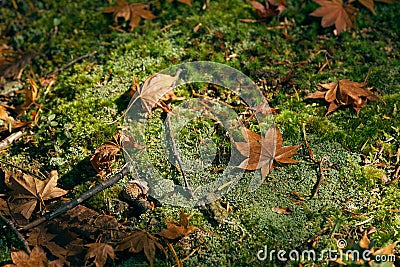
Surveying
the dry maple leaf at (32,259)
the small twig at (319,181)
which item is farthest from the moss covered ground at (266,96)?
the dry maple leaf at (32,259)

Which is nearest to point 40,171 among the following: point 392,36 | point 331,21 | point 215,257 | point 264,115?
point 215,257

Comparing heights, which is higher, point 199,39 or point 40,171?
point 199,39

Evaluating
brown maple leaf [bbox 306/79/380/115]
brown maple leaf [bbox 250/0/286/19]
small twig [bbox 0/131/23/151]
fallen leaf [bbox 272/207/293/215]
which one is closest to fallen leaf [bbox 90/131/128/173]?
small twig [bbox 0/131/23/151]

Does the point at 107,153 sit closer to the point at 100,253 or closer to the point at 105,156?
the point at 105,156

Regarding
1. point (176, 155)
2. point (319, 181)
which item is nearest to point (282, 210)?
point (319, 181)

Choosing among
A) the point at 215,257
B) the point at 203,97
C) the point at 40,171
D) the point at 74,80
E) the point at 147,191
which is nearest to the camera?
the point at 215,257

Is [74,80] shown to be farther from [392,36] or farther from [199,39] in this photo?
Result: [392,36]
